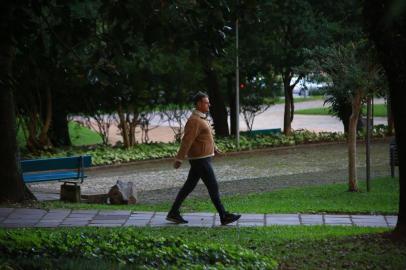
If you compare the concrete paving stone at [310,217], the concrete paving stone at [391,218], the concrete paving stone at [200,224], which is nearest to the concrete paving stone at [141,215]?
the concrete paving stone at [200,224]

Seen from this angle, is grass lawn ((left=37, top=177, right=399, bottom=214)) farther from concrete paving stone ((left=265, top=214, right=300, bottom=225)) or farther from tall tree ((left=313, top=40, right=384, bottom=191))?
tall tree ((left=313, top=40, right=384, bottom=191))

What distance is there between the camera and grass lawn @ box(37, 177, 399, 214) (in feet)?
40.1

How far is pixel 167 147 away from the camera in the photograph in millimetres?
22672

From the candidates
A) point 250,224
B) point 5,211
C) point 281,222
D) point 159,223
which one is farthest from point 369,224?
point 5,211

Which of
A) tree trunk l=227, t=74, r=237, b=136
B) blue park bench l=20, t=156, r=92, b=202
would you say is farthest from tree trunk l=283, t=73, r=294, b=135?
blue park bench l=20, t=156, r=92, b=202

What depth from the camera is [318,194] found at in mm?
14102

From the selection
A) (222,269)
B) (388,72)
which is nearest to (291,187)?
(388,72)

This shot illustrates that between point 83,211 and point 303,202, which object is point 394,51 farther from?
point 83,211

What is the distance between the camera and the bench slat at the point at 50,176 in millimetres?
14711

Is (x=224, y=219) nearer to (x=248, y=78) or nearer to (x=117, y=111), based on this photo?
(x=117, y=111)

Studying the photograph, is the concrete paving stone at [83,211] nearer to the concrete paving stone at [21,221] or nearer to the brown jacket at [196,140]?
the concrete paving stone at [21,221]

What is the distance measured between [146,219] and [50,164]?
4192 mm

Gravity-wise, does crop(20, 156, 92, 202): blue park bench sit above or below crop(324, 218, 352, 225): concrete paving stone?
above

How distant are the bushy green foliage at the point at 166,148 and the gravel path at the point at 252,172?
0.37m
